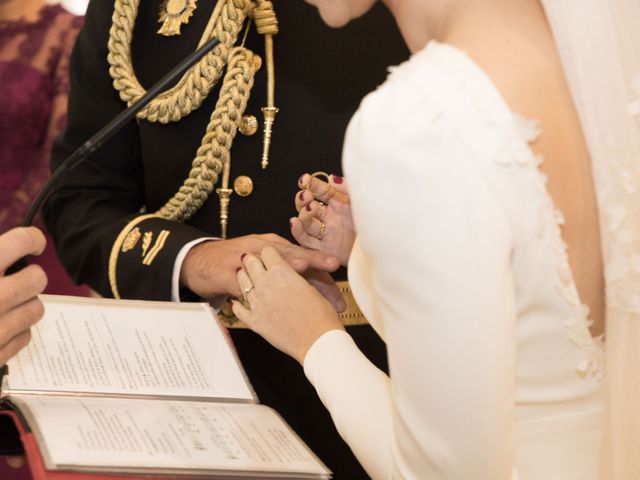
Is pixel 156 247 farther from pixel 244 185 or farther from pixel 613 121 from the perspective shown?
pixel 613 121

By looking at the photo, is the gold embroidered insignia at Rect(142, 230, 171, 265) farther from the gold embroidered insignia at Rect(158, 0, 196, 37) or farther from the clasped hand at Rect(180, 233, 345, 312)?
the gold embroidered insignia at Rect(158, 0, 196, 37)

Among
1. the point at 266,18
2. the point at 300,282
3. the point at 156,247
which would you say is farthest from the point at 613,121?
the point at 156,247

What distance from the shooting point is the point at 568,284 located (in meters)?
0.83

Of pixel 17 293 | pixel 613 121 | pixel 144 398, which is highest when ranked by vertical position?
pixel 613 121

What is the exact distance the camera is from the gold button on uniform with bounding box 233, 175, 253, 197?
140 centimetres

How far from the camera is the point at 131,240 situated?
1.43m

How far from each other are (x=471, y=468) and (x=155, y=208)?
0.85m

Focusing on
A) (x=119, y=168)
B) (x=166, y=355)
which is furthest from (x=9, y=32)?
(x=166, y=355)

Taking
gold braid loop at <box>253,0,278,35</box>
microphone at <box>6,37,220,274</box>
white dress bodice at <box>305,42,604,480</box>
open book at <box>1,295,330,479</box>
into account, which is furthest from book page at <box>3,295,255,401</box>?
gold braid loop at <box>253,0,278,35</box>

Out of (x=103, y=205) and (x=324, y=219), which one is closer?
(x=324, y=219)

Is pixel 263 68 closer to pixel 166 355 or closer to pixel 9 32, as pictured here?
pixel 166 355

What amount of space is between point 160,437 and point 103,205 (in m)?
0.66

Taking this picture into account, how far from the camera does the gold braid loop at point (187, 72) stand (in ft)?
4.55

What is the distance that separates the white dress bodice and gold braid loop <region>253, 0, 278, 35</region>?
2.04 ft
